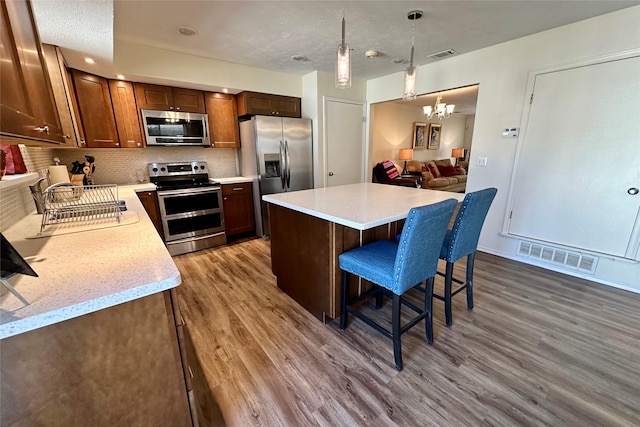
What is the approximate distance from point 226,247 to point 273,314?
186 cm

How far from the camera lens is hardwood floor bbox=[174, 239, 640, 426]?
4.51 feet

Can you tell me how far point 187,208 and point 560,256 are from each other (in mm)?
4465

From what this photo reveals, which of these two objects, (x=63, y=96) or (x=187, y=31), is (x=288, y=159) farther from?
(x=63, y=96)

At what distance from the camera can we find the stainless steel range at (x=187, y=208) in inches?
131

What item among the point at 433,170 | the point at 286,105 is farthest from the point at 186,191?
the point at 433,170

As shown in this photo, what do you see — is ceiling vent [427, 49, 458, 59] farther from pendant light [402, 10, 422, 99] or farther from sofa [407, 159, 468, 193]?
sofa [407, 159, 468, 193]

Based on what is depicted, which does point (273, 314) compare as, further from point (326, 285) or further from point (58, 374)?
point (58, 374)

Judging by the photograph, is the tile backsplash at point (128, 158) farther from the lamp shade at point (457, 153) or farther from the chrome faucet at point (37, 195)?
the lamp shade at point (457, 153)

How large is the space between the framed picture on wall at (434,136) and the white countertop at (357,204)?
5.97 meters

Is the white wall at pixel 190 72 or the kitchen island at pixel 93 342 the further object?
the white wall at pixel 190 72

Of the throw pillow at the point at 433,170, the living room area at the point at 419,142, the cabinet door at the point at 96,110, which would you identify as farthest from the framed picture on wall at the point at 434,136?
the cabinet door at the point at 96,110

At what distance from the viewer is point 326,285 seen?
195 centimetres

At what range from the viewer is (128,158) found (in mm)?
3498

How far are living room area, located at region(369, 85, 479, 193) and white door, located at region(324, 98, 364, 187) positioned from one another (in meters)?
0.83
